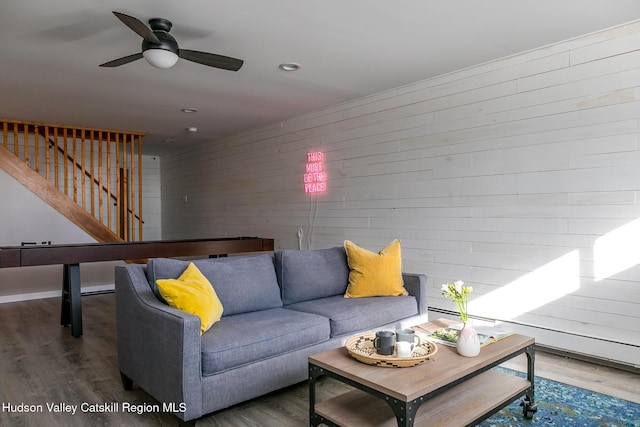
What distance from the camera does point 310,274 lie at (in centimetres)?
345

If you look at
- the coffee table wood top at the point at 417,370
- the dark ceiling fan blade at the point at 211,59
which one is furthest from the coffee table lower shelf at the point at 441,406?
the dark ceiling fan blade at the point at 211,59

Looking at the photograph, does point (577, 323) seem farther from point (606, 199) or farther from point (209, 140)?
point (209, 140)

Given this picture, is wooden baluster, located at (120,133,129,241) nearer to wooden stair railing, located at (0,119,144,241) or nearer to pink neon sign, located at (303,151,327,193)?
wooden stair railing, located at (0,119,144,241)

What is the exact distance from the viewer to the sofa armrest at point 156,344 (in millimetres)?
2156

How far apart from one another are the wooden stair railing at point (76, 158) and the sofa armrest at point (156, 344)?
4.24 meters

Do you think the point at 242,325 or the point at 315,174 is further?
the point at 315,174

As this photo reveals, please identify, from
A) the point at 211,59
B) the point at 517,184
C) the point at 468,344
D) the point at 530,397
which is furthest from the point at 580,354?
the point at 211,59

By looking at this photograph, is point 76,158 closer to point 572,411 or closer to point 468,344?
point 468,344

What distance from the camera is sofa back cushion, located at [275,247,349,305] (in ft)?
11.0

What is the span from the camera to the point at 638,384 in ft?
9.23

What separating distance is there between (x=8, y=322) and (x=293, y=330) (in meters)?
3.78

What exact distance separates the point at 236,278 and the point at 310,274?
681 millimetres

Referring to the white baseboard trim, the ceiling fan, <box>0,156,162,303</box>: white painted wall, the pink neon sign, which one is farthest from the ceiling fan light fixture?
the white baseboard trim

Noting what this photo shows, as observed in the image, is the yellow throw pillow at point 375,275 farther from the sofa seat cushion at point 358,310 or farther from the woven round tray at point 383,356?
the woven round tray at point 383,356
